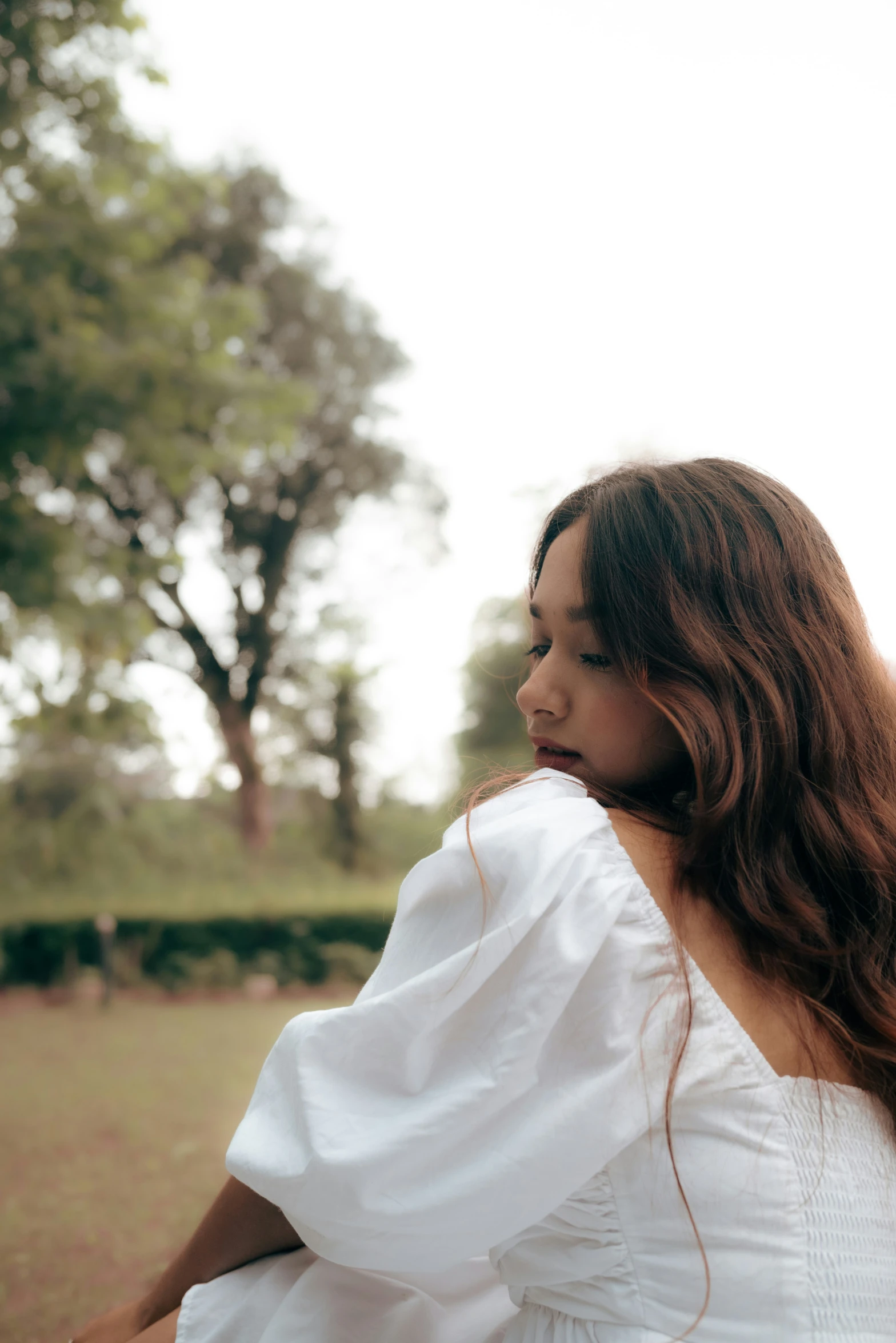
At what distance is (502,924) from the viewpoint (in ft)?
2.85

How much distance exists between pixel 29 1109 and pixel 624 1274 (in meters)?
5.11

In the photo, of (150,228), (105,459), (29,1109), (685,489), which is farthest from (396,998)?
(105,459)

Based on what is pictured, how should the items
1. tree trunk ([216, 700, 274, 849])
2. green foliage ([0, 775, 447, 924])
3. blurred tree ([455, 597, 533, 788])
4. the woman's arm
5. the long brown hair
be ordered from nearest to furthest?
the long brown hair, the woman's arm, green foliage ([0, 775, 447, 924]), blurred tree ([455, 597, 533, 788]), tree trunk ([216, 700, 274, 849])

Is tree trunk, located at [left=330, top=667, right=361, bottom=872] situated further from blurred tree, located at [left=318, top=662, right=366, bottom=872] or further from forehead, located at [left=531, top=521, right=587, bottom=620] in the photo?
forehead, located at [left=531, top=521, right=587, bottom=620]

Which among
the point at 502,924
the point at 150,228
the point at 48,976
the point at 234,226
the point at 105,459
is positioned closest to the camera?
the point at 502,924

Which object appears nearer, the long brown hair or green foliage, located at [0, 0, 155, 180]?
the long brown hair

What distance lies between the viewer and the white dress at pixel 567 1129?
853mm

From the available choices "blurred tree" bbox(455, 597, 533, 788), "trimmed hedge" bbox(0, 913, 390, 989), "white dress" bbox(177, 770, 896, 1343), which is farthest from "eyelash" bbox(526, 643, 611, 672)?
"blurred tree" bbox(455, 597, 533, 788)

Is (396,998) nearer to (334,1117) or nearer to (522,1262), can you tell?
(334,1117)

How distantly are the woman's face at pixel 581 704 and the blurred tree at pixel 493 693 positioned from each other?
12400 mm

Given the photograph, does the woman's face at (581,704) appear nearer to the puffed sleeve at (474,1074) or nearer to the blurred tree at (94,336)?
the puffed sleeve at (474,1074)

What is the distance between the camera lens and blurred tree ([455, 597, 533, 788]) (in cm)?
1384

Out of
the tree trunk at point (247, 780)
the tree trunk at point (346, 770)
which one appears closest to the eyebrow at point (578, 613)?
the tree trunk at point (346, 770)

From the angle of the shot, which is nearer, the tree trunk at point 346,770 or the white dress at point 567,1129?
the white dress at point 567,1129
